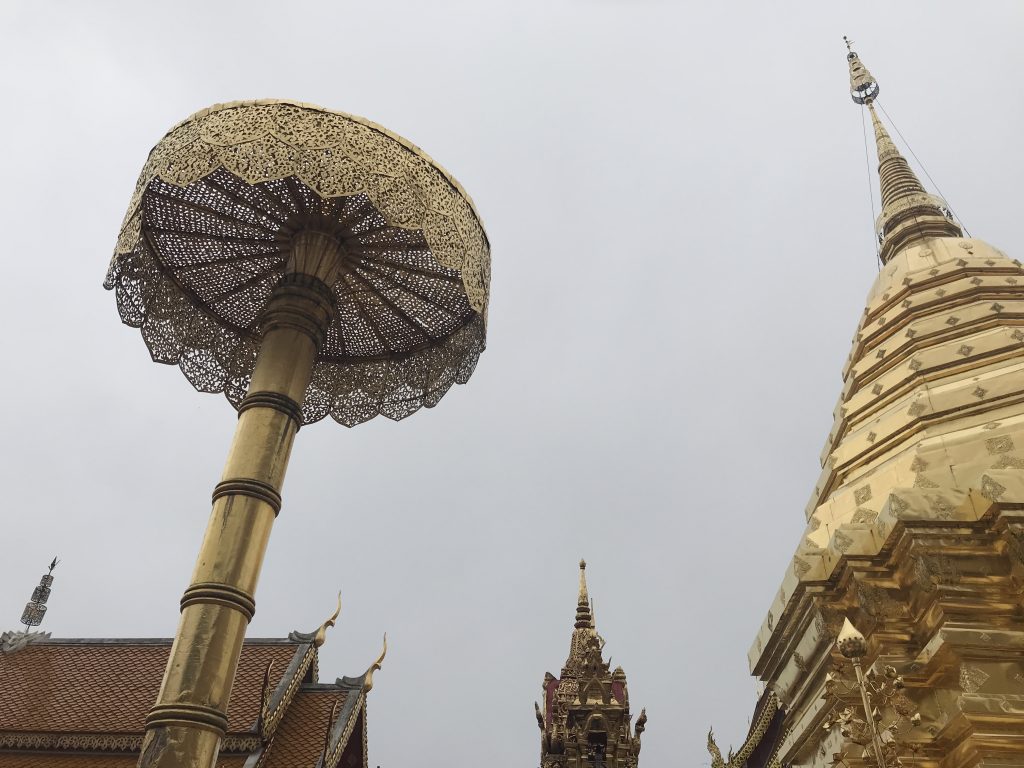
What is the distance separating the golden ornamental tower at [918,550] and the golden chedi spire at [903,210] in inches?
57.0

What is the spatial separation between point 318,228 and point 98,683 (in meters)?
9.14

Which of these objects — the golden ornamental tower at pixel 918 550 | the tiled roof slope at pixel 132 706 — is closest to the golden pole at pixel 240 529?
the golden ornamental tower at pixel 918 550

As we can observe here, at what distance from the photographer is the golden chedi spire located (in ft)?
39.5

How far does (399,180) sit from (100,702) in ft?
30.3

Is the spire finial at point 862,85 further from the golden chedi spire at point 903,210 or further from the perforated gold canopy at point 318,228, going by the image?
the perforated gold canopy at point 318,228

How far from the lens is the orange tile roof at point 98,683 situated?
10.4 meters

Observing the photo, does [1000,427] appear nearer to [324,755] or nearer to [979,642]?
[979,642]

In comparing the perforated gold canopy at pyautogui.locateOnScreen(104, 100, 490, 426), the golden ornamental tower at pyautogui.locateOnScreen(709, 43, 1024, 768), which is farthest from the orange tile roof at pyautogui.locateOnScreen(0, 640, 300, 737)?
the golden ornamental tower at pyautogui.locateOnScreen(709, 43, 1024, 768)

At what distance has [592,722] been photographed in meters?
10.8

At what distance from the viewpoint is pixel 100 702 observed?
36.1ft

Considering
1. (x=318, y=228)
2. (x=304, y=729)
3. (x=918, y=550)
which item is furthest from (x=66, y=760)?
(x=918, y=550)

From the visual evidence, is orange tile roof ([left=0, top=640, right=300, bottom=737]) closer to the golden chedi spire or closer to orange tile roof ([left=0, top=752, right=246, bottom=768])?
orange tile roof ([left=0, top=752, right=246, bottom=768])

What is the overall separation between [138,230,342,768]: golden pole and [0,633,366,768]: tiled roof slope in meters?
6.32

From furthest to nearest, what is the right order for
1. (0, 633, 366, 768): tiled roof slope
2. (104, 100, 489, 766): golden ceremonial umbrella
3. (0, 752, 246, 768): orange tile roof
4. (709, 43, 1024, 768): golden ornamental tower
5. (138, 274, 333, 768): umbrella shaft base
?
(0, 633, 366, 768): tiled roof slope → (0, 752, 246, 768): orange tile roof → (709, 43, 1024, 768): golden ornamental tower → (104, 100, 489, 766): golden ceremonial umbrella → (138, 274, 333, 768): umbrella shaft base
